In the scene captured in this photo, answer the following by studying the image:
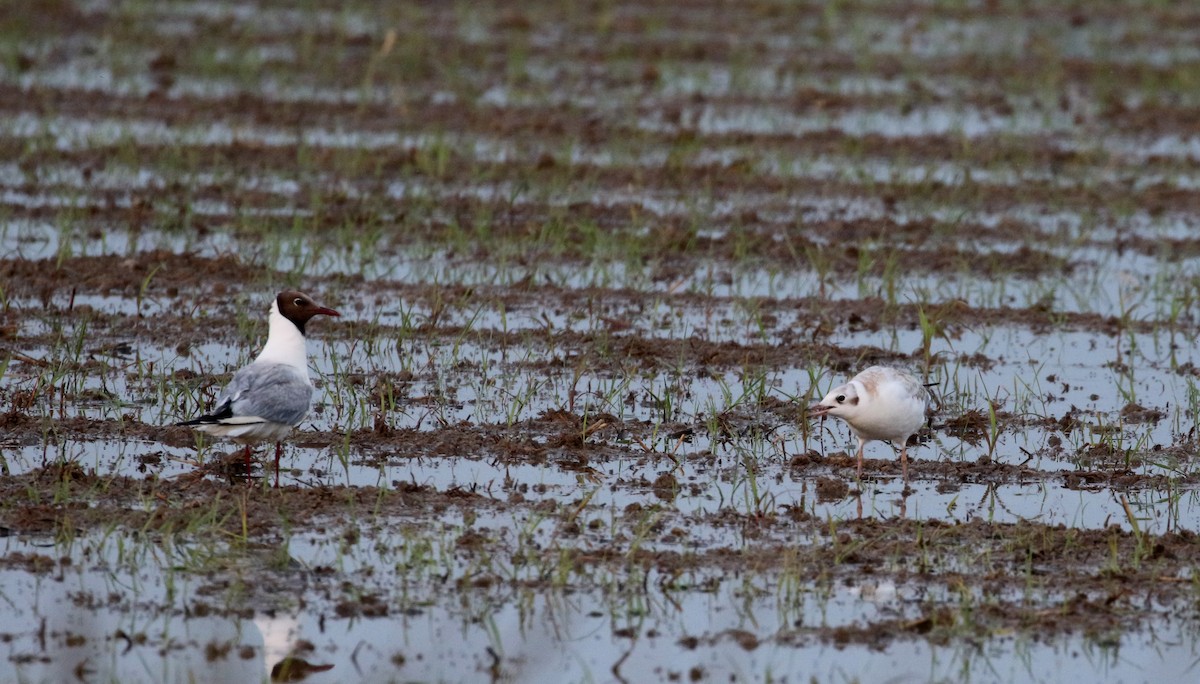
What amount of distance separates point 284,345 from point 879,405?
247 centimetres

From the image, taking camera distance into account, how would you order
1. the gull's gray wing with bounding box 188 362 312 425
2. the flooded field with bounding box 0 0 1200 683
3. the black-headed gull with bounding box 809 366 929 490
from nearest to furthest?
1. the flooded field with bounding box 0 0 1200 683
2. the gull's gray wing with bounding box 188 362 312 425
3. the black-headed gull with bounding box 809 366 929 490

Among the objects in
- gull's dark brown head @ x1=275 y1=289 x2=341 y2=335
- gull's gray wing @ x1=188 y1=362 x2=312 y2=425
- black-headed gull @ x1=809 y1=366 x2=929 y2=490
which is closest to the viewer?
gull's gray wing @ x1=188 y1=362 x2=312 y2=425

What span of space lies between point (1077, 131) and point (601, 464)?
9432mm

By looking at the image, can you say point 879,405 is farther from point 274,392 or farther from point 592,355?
point 274,392

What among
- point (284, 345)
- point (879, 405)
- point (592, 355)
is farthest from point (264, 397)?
point (592, 355)

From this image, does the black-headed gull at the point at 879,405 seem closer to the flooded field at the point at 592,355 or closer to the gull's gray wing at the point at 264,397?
the flooded field at the point at 592,355

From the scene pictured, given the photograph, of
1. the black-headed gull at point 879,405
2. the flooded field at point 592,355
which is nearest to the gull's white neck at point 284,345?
the flooded field at point 592,355

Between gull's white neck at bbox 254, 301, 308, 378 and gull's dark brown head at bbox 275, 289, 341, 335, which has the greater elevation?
gull's dark brown head at bbox 275, 289, 341, 335

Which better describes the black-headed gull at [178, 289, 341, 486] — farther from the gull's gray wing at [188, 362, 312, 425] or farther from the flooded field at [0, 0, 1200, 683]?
the flooded field at [0, 0, 1200, 683]

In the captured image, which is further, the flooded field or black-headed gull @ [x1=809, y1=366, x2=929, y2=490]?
black-headed gull @ [x1=809, y1=366, x2=929, y2=490]

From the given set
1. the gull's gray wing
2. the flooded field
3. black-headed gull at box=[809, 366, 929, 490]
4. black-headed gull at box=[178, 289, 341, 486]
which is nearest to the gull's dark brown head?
black-headed gull at box=[178, 289, 341, 486]

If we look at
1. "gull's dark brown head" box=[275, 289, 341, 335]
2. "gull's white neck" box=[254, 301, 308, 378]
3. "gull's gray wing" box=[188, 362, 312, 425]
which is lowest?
"gull's gray wing" box=[188, 362, 312, 425]

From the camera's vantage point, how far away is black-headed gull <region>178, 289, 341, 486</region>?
683 centimetres

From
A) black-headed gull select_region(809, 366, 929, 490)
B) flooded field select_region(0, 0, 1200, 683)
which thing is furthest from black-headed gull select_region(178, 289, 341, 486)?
black-headed gull select_region(809, 366, 929, 490)
